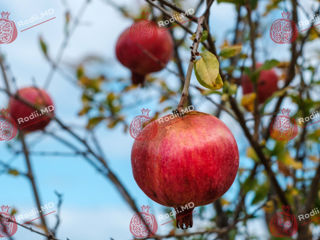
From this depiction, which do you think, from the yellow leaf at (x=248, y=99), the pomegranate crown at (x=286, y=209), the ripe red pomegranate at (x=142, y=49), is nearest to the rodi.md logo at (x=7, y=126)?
the ripe red pomegranate at (x=142, y=49)

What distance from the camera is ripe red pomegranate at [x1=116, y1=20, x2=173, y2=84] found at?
1.75 m

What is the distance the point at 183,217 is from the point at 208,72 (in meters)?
0.35

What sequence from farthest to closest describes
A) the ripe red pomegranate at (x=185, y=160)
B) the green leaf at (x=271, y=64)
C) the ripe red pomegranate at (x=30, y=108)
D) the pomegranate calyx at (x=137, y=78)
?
the ripe red pomegranate at (x=30, y=108) < the pomegranate calyx at (x=137, y=78) < the green leaf at (x=271, y=64) < the ripe red pomegranate at (x=185, y=160)

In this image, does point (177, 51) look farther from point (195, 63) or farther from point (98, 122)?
point (195, 63)

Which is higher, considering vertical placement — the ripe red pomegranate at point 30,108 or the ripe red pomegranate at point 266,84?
the ripe red pomegranate at point 30,108

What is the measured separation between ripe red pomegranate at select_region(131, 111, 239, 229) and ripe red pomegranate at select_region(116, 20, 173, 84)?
0.93 meters

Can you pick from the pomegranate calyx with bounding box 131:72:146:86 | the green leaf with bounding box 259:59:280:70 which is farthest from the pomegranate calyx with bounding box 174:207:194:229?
the pomegranate calyx with bounding box 131:72:146:86

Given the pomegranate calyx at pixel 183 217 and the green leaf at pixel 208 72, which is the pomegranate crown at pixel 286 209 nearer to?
the pomegranate calyx at pixel 183 217

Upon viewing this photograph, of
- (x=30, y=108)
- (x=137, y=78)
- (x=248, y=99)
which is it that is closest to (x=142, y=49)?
(x=137, y=78)

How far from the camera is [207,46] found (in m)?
1.15

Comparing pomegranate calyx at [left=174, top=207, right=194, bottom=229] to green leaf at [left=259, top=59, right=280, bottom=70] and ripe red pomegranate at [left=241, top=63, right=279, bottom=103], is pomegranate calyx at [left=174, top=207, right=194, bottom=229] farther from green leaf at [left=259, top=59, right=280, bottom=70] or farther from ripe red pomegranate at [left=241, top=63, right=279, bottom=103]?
ripe red pomegranate at [left=241, top=63, right=279, bottom=103]

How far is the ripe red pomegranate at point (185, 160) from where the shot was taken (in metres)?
→ 0.75

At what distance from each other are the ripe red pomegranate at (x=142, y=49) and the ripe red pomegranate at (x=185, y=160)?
36.7 inches

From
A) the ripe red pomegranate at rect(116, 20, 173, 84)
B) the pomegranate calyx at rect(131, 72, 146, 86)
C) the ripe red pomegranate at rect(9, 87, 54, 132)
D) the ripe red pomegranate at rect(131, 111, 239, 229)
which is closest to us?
the ripe red pomegranate at rect(131, 111, 239, 229)
